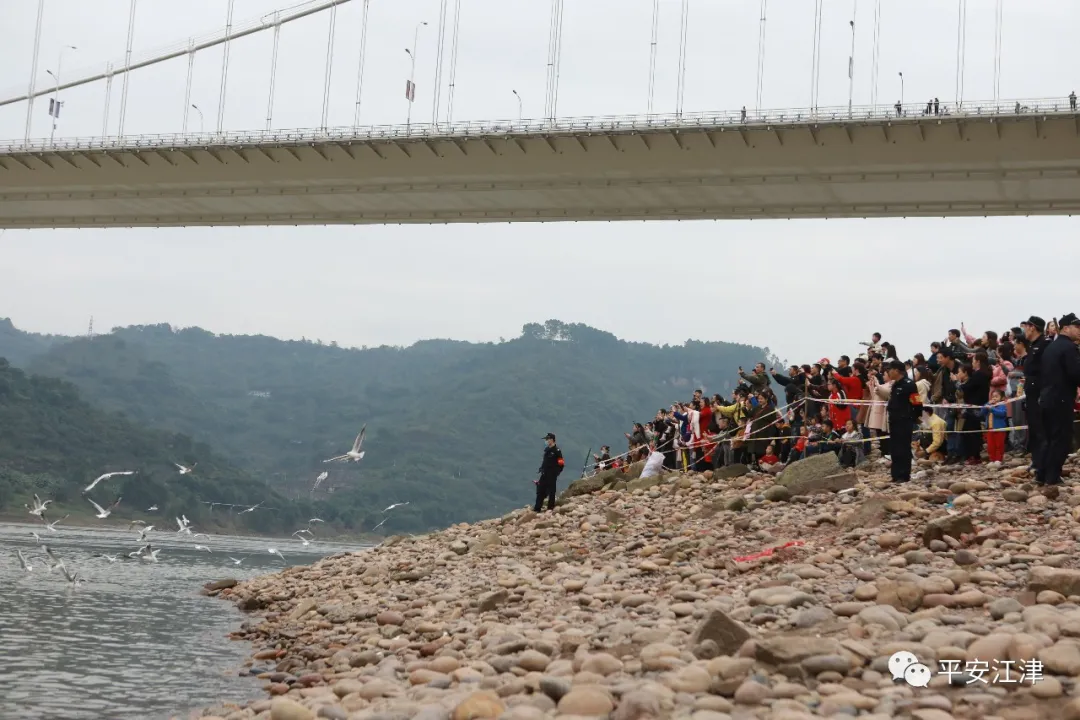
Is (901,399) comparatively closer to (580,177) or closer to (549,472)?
(549,472)

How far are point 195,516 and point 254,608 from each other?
75.0 m

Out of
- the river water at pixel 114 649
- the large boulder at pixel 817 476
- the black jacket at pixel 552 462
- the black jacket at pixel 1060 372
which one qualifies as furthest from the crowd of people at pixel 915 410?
the river water at pixel 114 649

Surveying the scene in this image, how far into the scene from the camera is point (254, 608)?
862 inches

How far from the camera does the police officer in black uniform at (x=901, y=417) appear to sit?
1448 cm

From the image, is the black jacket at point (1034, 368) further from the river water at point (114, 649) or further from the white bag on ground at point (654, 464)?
the white bag on ground at point (654, 464)

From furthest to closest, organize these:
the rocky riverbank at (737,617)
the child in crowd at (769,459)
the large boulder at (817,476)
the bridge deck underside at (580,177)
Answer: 1. the bridge deck underside at (580,177)
2. the child in crowd at (769,459)
3. the large boulder at (817,476)
4. the rocky riverbank at (737,617)

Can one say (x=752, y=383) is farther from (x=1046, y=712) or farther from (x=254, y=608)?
(x=1046, y=712)

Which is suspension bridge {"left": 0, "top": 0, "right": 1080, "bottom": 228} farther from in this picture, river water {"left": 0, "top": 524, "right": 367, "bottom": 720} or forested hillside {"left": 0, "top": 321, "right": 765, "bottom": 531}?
forested hillside {"left": 0, "top": 321, "right": 765, "bottom": 531}

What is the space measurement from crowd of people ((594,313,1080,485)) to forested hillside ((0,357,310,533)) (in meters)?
72.0

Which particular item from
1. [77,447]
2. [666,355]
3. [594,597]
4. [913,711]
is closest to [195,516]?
[77,447]

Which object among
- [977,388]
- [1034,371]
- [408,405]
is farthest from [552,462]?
[408,405]

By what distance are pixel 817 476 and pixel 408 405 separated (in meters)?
155

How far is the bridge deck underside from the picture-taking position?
1102 inches

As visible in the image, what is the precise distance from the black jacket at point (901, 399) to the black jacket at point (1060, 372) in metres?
2.30
